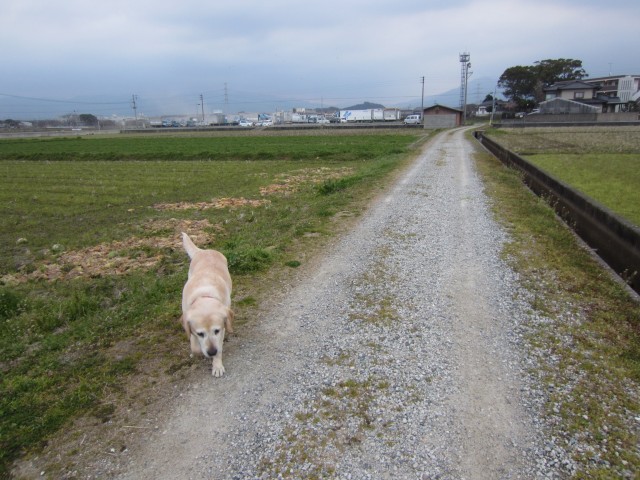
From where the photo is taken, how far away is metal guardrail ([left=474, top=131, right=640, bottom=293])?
657cm

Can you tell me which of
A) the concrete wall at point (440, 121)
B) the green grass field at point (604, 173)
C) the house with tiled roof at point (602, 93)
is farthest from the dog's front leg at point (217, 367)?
the house with tiled roof at point (602, 93)

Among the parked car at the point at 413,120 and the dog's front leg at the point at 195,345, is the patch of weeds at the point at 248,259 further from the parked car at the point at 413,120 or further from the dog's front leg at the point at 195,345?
the parked car at the point at 413,120

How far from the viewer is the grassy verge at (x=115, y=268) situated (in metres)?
4.04

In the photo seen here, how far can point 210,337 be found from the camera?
4.05 m

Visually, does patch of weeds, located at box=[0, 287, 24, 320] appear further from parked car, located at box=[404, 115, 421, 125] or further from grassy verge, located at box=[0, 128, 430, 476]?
parked car, located at box=[404, 115, 421, 125]

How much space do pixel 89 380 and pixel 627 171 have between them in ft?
63.6

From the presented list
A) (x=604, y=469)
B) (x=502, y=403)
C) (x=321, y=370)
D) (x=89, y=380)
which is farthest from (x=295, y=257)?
(x=604, y=469)

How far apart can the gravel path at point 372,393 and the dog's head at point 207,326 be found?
0.40 meters

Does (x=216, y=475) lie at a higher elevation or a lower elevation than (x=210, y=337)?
lower

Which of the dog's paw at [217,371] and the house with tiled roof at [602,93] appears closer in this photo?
the dog's paw at [217,371]

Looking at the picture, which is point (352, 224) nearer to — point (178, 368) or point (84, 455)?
point (178, 368)

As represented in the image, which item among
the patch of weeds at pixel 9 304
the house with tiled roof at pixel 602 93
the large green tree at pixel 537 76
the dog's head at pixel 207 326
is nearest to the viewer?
the dog's head at pixel 207 326

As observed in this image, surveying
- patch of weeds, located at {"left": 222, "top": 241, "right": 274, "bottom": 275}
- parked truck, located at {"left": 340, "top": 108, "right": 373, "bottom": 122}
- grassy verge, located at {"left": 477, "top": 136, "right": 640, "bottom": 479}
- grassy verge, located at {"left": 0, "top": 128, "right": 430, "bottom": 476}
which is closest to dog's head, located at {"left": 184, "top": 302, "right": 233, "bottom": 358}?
grassy verge, located at {"left": 0, "top": 128, "right": 430, "bottom": 476}

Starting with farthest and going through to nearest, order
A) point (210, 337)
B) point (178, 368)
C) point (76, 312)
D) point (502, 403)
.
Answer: point (76, 312)
point (178, 368)
point (210, 337)
point (502, 403)
